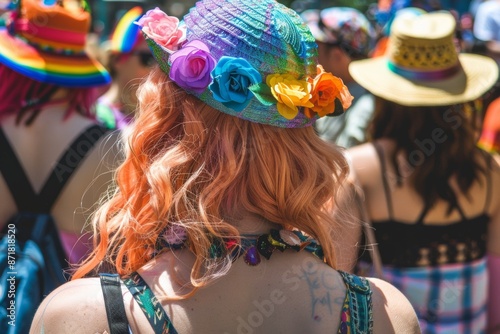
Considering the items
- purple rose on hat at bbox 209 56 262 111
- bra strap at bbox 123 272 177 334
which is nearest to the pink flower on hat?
purple rose on hat at bbox 209 56 262 111

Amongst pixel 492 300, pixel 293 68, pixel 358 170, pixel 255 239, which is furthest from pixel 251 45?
pixel 492 300

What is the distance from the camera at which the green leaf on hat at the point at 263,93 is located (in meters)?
1.43

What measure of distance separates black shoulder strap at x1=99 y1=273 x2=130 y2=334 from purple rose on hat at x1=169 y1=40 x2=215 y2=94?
429 mm

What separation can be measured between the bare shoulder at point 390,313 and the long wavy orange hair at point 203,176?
0.13m

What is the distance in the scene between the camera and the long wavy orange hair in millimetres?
1424

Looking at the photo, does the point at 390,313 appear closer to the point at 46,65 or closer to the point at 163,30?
the point at 163,30

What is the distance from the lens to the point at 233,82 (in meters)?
1.41

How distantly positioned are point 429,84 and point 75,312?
1833mm

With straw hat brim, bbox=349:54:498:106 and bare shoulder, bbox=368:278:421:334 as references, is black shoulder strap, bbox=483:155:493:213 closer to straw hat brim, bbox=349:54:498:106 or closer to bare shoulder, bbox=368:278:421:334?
straw hat brim, bbox=349:54:498:106

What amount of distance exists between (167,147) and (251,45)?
279 millimetres

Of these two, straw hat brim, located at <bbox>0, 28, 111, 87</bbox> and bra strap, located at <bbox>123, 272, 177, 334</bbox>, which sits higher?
bra strap, located at <bbox>123, 272, 177, 334</bbox>

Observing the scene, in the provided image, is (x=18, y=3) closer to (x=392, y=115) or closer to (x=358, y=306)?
(x=392, y=115)

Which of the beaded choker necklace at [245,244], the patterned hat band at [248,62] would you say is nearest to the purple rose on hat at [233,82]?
the patterned hat band at [248,62]

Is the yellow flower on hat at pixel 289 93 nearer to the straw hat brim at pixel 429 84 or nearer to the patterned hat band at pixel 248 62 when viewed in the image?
the patterned hat band at pixel 248 62
